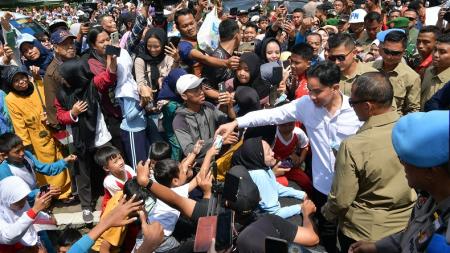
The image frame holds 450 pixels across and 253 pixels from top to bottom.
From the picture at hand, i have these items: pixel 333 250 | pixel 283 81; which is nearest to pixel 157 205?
pixel 333 250

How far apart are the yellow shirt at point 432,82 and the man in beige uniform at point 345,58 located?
61 centimetres

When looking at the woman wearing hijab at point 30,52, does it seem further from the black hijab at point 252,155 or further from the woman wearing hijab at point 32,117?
the black hijab at point 252,155

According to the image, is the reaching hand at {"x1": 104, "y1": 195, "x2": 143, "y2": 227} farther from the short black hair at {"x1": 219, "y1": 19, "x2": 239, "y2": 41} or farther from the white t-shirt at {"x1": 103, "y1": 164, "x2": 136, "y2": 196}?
the short black hair at {"x1": 219, "y1": 19, "x2": 239, "y2": 41}

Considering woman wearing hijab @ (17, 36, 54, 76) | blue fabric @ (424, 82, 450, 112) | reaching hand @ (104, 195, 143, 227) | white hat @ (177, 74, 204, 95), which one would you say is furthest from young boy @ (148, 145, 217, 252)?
woman wearing hijab @ (17, 36, 54, 76)

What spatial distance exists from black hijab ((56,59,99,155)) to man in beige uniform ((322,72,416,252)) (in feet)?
8.89

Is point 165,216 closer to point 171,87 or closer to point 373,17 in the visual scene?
point 171,87

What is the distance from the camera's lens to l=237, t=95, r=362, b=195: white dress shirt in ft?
9.77

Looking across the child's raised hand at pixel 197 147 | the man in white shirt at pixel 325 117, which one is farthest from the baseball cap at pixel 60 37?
the man in white shirt at pixel 325 117

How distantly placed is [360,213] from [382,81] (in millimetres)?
784

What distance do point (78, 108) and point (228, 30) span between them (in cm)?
173

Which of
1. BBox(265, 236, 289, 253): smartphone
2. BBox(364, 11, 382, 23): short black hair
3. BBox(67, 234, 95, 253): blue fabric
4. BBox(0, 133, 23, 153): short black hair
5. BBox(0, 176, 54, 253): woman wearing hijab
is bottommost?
BBox(0, 176, 54, 253): woman wearing hijab

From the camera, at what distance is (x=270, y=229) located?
2.43m

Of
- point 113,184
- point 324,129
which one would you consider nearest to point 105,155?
point 113,184

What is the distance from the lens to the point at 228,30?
14.8 ft
